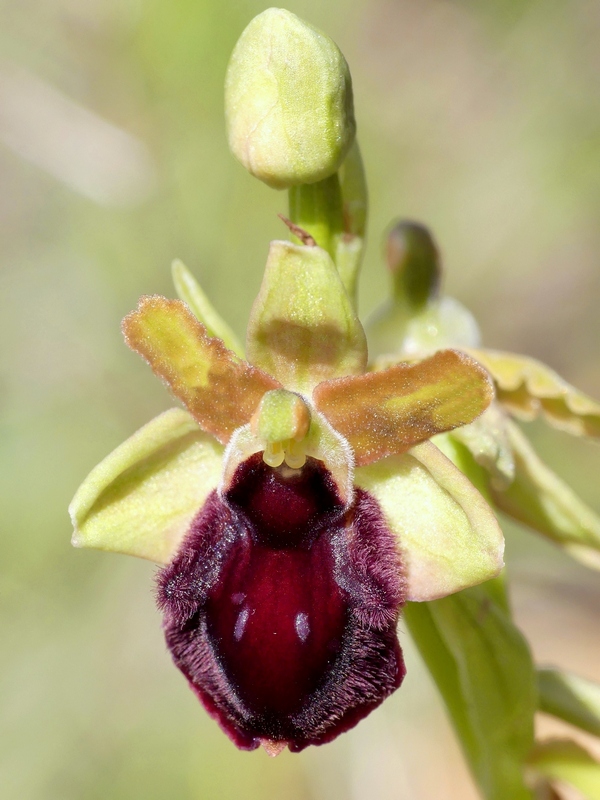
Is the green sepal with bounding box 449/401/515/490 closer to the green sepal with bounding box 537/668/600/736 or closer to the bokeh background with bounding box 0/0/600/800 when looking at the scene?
the green sepal with bounding box 537/668/600/736

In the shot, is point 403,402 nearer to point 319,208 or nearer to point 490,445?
point 490,445

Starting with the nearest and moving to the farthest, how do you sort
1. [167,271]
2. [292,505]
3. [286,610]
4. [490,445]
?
[286,610] → [292,505] → [490,445] → [167,271]

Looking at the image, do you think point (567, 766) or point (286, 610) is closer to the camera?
point (286, 610)

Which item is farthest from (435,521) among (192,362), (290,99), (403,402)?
(290,99)

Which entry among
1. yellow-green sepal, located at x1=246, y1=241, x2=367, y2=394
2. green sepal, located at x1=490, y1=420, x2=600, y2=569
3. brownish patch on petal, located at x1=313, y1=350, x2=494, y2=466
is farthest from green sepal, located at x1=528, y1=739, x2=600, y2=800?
yellow-green sepal, located at x1=246, y1=241, x2=367, y2=394

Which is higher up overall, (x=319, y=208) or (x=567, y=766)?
(x=319, y=208)

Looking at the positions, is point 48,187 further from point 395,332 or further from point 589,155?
point 395,332
